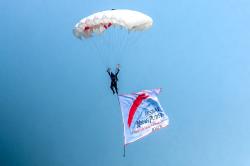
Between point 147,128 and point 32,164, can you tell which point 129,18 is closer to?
point 147,128

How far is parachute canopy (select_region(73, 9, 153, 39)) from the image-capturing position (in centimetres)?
893

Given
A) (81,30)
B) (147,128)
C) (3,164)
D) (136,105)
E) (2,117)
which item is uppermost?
(81,30)

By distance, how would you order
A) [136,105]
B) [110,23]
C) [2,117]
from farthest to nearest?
[2,117] < [136,105] < [110,23]

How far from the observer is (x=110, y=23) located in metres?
9.01

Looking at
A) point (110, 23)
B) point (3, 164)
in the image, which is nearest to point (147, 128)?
point (110, 23)

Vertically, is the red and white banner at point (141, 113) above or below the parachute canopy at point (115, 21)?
below

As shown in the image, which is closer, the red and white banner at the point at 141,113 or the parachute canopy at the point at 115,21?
the parachute canopy at the point at 115,21

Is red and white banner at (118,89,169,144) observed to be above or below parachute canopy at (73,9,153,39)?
below

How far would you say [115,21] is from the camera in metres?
8.91

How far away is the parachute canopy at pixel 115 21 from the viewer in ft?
29.3

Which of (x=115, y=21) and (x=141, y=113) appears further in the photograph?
(x=141, y=113)

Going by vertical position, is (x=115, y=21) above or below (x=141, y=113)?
above

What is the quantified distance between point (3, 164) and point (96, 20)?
13.6m

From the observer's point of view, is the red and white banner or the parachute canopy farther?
the red and white banner
